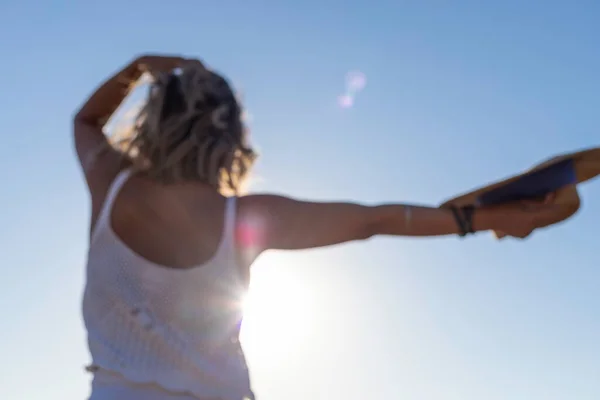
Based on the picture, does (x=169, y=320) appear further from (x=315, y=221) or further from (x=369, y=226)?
(x=369, y=226)

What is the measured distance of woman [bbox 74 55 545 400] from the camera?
2.88m

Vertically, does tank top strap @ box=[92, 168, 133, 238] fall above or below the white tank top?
above

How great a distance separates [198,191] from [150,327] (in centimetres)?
52

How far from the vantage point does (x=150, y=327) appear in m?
2.88

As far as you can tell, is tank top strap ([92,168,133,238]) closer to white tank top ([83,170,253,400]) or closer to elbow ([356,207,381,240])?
white tank top ([83,170,253,400])

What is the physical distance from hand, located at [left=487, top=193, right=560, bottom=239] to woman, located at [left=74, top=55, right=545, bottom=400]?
0.57 metres

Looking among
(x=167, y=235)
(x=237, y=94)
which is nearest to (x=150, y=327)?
(x=167, y=235)

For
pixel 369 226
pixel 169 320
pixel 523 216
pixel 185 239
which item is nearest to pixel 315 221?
pixel 369 226

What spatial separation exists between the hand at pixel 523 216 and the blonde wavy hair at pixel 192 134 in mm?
1157

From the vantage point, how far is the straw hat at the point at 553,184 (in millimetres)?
3605

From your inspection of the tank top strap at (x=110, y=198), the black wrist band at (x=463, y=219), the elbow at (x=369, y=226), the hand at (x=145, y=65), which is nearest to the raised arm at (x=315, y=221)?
the elbow at (x=369, y=226)

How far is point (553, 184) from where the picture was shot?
366cm

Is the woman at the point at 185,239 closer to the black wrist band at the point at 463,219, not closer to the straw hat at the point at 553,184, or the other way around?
the black wrist band at the point at 463,219

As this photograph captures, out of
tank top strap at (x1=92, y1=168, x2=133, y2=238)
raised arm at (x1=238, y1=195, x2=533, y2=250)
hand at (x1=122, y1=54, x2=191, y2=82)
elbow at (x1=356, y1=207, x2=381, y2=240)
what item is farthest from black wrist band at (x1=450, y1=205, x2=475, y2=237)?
hand at (x1=122, y1=54, x2=191, y2=82)
